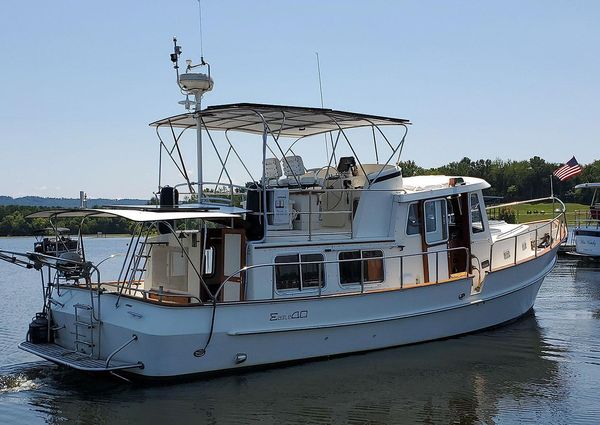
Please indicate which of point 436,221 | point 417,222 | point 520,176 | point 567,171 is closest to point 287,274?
point 417,222

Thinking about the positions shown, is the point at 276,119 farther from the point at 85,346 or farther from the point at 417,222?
the point at 85,346

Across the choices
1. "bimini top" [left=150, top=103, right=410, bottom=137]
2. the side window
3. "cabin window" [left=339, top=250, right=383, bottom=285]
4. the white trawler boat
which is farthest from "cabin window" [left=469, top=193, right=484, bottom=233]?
the side window

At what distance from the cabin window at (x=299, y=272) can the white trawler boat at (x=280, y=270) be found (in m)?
0.03

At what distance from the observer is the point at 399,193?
1523cm

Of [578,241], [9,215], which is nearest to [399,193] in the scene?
[578,241]

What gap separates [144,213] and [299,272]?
3.35 m

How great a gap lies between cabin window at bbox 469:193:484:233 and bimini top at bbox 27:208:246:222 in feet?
20.6

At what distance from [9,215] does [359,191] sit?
79595 millimetres

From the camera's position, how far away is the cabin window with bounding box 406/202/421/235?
599 inches

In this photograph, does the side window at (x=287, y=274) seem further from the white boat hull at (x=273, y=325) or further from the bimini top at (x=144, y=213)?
the bimini top at (x=144, y=213)

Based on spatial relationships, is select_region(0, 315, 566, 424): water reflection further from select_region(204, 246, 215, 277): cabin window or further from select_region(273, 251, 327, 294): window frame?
select_region(204, 246, 215, 277): cabin window

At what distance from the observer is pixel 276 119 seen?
14.9 m

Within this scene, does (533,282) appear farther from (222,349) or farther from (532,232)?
(222,349)

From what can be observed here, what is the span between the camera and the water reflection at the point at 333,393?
11.0 m
